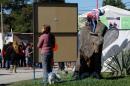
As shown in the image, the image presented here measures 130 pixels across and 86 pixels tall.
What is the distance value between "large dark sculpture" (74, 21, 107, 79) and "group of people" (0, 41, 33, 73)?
9.85 m

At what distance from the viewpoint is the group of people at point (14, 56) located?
91.9 ft

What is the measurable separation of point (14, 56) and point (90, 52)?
12.4 meters

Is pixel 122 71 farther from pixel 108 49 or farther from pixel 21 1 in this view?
pixel 21 1

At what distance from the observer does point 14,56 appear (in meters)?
28.2

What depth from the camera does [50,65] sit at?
14992 mm

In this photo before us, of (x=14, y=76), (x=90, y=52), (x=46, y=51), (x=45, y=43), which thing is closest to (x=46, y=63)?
(x=46, y=51)

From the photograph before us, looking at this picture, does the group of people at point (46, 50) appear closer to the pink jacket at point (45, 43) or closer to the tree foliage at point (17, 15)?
the pink jacket at point (45, 43)

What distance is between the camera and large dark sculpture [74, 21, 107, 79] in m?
16.4

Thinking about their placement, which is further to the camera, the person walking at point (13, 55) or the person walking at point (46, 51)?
the person walking at point (13, 55)

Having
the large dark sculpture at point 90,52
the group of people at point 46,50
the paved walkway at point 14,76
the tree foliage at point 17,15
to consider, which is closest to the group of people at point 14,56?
the paved walkway at point 14,76

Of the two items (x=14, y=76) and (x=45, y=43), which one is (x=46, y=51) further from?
(x=14, y=76)

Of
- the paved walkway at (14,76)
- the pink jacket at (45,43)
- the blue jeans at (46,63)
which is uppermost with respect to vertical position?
the pink jacket at (45,43)

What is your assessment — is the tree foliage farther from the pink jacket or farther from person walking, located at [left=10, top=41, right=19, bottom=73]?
the pink jacket

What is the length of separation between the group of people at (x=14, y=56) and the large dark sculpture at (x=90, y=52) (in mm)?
9848
